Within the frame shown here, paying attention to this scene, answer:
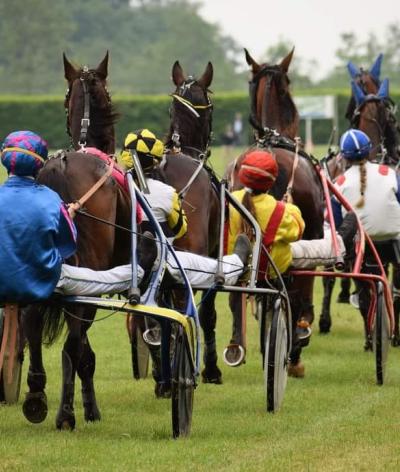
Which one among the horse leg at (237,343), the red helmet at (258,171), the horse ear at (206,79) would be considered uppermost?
the horse ear at (206,79)

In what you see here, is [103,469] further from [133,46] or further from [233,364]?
[133,46]

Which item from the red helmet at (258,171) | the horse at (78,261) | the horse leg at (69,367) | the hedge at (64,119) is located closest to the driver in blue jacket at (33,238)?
the horse at (78,261)

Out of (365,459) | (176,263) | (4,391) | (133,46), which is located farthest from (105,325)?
(133,46)

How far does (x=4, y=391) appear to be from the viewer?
890cm

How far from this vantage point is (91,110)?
9.41 metres

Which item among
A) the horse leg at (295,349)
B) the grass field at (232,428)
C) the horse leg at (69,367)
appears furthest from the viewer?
the horse leg at (295,349)

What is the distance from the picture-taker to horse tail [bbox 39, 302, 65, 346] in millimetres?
7684

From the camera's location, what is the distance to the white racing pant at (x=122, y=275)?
7297 millimetres

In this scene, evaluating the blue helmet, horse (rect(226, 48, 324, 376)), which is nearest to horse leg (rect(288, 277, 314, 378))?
horse (rect(226, 48, 324, 376))

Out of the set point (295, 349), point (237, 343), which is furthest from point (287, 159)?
point (237, 343)

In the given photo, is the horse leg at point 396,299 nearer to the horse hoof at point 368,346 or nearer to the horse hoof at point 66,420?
the horse hoof at point 368,346

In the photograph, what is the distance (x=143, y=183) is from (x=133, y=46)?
9437 centimetres

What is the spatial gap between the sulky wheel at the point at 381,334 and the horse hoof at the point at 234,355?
1430mm

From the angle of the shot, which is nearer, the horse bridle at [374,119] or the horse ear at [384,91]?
the horse bridle at [374,119]
